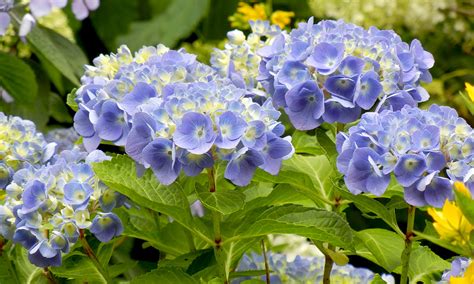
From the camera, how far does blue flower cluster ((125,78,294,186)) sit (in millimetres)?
844

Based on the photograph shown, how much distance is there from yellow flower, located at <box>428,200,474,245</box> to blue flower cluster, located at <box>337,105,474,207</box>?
0.08m

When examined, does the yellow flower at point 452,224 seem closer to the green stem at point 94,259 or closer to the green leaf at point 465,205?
the green leaf at point 465,205

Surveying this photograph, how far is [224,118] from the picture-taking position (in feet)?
2.79

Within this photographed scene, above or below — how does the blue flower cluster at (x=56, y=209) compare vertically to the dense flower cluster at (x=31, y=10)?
above

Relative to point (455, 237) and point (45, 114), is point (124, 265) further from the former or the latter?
point (45, 114)

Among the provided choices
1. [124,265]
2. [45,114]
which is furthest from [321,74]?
[45,114]

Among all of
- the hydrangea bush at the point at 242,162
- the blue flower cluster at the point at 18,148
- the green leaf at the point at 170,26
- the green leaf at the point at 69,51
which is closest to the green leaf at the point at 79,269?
the hydrangea bush at the point at 242,162

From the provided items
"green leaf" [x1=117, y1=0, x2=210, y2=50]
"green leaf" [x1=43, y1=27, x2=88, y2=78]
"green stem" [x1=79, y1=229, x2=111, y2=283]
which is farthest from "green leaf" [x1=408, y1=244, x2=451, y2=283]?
"green leaf" [x1=117, y1=0, x2=210, y2=50]

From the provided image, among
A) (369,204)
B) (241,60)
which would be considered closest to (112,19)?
(241,60)

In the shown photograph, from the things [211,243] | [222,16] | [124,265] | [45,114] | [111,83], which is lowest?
[222,16]

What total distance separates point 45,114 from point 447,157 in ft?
3.60

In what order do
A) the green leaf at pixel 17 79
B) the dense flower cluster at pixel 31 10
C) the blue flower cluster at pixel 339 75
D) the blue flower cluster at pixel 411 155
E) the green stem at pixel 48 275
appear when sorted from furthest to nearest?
the green leaf at pixel 17 79 → the dense flower cluster at pixel 31 10 → the green stem at pixel 48 275 → the blue flower cluster at pixel 339 75 → the blue flower cluster at pixel 411 155

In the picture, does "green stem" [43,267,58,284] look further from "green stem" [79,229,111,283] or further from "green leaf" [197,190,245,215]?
"green leaf" [197,190,245,215]

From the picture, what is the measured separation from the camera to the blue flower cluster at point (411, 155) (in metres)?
0.83
